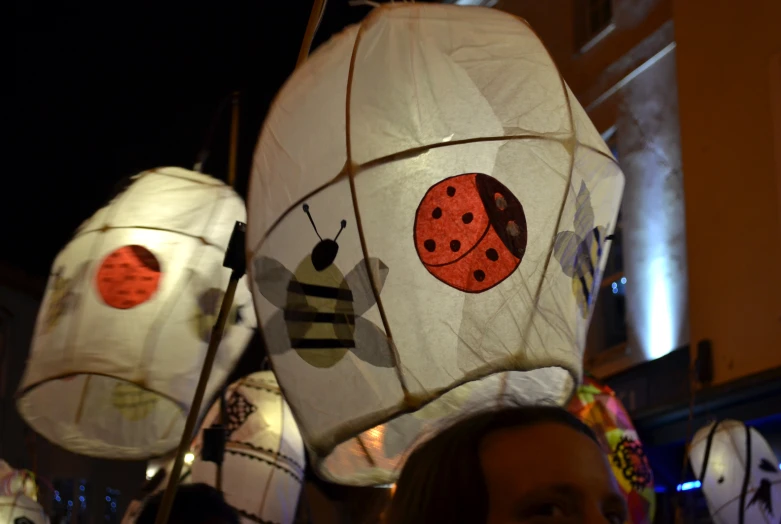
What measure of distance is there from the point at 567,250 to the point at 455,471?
0.78 metres

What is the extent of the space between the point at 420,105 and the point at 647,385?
23.5 ft

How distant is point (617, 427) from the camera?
3979 mm

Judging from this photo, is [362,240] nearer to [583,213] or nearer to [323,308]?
Answer: [323,308]

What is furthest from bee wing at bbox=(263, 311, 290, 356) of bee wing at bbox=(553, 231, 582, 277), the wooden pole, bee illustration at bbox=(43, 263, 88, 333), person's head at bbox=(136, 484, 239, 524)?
bee illustration at bbox=(43, 263, 88, 333)

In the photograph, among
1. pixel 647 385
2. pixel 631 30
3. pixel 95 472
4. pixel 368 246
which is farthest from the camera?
pixel 95 472

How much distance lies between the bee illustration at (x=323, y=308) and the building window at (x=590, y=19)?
8.92 m

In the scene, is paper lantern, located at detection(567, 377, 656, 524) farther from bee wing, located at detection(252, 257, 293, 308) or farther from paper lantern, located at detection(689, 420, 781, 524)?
bee wing, located at detection(252, 257, 293, 308)

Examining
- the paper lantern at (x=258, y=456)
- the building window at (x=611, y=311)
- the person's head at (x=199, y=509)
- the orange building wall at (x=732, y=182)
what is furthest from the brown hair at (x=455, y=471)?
the building window at (x=611, y=311)

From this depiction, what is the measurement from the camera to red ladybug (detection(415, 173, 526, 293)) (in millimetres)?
2061

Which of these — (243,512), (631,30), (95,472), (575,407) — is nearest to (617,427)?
(575,407)

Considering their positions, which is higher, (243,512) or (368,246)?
(368,246)

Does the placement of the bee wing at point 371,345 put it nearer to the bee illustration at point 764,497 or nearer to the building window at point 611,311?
the bee illustration at point 764,497

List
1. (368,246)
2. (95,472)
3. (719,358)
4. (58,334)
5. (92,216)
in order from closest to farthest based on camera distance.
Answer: (368,246)
(58,334)
(92,216)
(719,358)
(95,472)

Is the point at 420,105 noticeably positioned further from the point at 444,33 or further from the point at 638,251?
the point at 638,251
